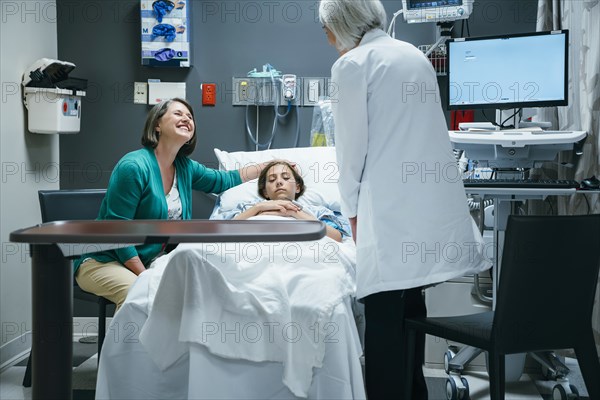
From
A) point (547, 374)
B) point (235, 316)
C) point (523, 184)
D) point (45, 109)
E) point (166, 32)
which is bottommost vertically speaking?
point (547, 374)

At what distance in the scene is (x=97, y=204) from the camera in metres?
3.20

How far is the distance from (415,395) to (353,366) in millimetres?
339

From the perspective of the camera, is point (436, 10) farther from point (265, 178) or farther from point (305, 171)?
point (265, 178)

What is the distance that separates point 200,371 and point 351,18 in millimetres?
1192

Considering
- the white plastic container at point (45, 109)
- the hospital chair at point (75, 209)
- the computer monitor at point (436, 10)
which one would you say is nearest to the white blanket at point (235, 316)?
the hospital chair at point (75, 209)

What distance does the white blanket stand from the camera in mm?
2105

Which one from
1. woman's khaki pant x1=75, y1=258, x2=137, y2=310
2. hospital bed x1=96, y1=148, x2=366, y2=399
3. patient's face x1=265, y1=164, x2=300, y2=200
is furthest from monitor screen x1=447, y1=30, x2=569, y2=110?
woman's khaki pant x1=75, y1=258, x2=137, y2=310

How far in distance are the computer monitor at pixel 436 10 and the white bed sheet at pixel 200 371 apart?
1724 millimetres

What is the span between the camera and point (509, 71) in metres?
3.12

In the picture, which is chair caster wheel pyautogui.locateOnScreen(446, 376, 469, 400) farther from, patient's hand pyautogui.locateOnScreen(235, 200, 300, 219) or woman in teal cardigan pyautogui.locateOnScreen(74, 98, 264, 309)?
woman in teal cardigan pyautogui.locateOnScreen(74, 98, 264, 309)

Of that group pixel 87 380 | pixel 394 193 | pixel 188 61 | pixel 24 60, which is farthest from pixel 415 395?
pixel 24 60

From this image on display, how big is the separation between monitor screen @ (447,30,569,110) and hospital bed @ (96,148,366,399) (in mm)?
1320

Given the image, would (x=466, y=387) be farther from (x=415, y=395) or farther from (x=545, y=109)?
(x=545, y=109)

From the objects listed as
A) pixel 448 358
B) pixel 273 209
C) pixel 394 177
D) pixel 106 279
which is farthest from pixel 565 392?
pixel 106 279
